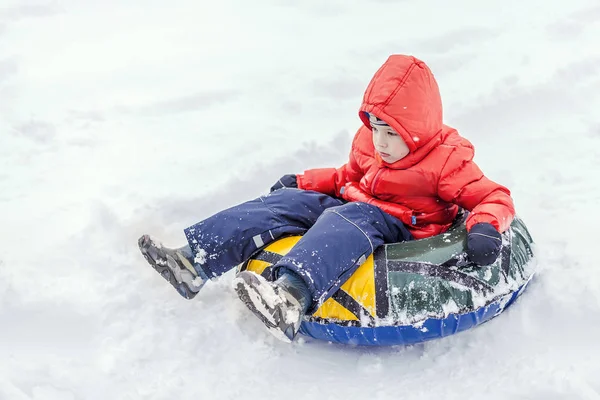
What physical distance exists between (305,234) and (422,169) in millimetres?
586

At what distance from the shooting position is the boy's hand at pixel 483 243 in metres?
2.62

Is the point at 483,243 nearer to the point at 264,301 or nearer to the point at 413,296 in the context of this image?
the point at 413,296

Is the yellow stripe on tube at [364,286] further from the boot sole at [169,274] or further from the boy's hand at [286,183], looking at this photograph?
the boy's hand at [286,183]

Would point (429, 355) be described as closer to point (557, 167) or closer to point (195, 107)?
point (557, 167)

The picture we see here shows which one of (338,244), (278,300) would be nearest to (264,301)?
(278,300)

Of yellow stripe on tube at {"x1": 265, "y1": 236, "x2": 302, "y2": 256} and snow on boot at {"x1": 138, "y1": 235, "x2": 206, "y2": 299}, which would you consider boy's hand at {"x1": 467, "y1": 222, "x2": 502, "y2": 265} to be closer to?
yellow stripe on tube at {"x1": 265, "y1": 236, "x2": 302, "y2": 256}

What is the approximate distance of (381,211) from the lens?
114 inches

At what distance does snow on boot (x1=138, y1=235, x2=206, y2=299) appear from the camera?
2.87 meters

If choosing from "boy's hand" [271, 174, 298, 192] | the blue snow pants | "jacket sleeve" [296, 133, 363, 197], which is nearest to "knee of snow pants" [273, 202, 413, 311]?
the blue snow pants

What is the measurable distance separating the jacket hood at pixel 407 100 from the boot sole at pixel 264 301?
89cm

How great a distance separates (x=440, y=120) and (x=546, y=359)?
3.50 ft

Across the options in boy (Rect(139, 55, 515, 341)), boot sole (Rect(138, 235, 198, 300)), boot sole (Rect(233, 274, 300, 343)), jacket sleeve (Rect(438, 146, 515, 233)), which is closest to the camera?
boot sole (Rect(233, 274, 300, 343))

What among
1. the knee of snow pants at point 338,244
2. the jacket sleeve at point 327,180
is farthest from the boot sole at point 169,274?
the jacket sleeve at point 327,180

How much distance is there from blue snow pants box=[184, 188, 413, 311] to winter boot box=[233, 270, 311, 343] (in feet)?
0.16
